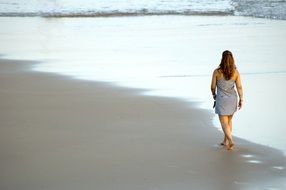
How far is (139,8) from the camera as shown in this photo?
40.0 m

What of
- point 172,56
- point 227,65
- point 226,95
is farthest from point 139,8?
point 227,65

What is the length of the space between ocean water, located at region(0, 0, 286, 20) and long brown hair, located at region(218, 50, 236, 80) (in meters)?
28.6

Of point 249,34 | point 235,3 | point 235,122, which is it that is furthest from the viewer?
point 235,3

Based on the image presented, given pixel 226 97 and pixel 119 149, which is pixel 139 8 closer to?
pixel 226 97

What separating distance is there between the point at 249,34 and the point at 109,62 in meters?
9.14

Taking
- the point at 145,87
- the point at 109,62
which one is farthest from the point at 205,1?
the point at 145,87

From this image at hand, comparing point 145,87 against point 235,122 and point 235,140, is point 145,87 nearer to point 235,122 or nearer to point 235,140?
Result: point 235,122

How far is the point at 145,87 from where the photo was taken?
1333 centimetres

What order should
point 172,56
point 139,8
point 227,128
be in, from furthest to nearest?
point 139,8 → point 172,56 → point 227,128

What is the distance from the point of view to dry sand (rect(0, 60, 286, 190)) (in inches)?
265

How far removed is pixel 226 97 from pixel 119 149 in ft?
5.51

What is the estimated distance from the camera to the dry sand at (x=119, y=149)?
22.1 ft

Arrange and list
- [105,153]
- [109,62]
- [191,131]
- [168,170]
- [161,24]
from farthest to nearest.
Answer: [161,24], [109,62], [191,131], [105,153], [168,170]

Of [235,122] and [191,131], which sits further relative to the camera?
[235,122]
